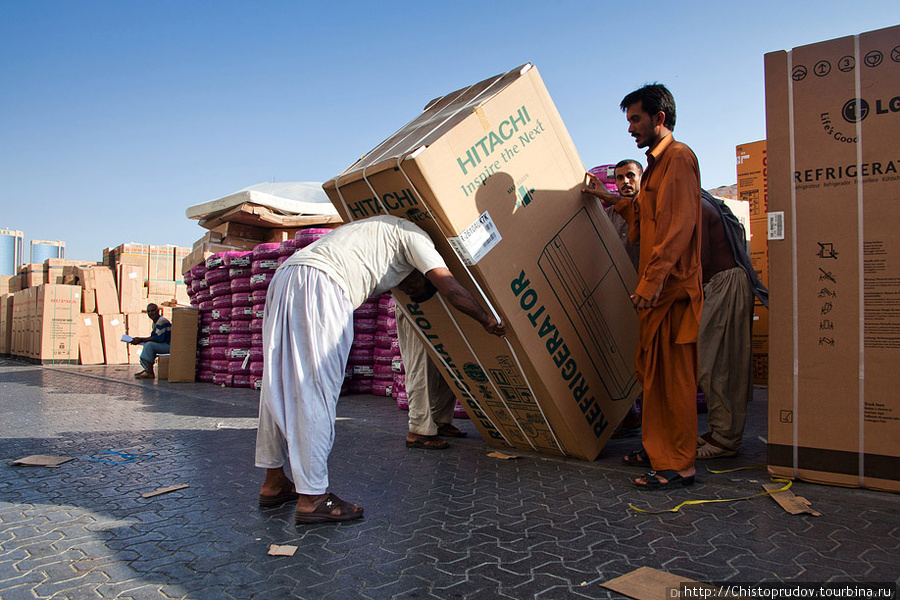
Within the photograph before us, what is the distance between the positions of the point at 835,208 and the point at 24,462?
15.9 ft

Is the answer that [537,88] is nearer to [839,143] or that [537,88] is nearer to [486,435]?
[839,143]

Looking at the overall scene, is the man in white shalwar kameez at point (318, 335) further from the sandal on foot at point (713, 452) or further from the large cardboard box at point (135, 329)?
the large cardboard box at point (135, 329)

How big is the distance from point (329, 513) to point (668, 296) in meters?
1.92

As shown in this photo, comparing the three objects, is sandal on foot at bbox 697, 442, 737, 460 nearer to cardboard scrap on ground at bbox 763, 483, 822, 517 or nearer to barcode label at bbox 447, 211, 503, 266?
cardboard scrap on ground at bbox 763, 483, 822, 517

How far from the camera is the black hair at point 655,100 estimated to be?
3.18 m

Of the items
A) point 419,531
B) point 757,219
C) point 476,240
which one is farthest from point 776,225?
point 757,219

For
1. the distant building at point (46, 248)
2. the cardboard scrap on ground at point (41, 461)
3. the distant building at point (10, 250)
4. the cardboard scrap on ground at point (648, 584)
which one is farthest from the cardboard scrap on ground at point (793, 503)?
the distant building at point (10, 250)

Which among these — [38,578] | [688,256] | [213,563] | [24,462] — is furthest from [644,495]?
[24,462]

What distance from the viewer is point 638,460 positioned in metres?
3.45

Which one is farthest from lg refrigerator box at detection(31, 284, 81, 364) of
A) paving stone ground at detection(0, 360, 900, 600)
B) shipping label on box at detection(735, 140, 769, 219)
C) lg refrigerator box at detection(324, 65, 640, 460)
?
shipping label on box at detection(735, 140, 769, 219)

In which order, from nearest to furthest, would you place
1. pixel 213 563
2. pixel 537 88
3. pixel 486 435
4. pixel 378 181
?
pixel 213 563, pixel 378 181, pixel 537 88, pixel 486 435

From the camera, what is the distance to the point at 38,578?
6.75ft

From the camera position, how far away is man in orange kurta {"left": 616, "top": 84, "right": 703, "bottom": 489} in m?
2.96

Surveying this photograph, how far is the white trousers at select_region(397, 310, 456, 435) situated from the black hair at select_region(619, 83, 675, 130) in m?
1.96
